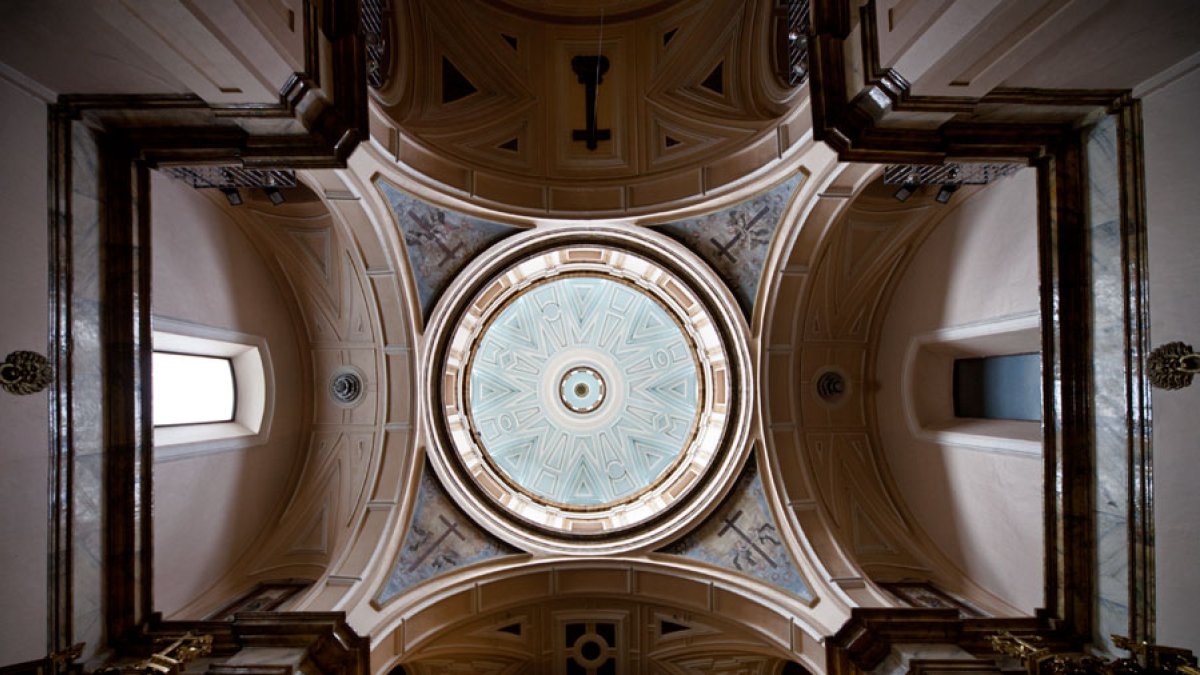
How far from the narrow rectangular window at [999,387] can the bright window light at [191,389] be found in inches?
486

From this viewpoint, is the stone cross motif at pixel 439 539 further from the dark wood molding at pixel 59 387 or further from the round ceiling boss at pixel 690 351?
the dark wood molding at pixel 59 387

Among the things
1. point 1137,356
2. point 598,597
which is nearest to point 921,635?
point 1137,356

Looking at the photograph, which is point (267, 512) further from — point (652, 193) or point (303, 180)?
point (652, 193)

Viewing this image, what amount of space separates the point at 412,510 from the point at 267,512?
8.20 feet

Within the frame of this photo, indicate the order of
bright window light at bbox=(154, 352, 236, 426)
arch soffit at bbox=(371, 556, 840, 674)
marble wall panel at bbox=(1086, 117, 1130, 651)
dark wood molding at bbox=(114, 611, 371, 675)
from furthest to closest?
arch soffit at bbox=(371, 556, 840, 674), bright window light at bbox=(154, 352, 236, 426), dark wood molding at bbox=(114, 611, 371, 675), marble wall panel at bbox=(1086, 117, 1130, 651)

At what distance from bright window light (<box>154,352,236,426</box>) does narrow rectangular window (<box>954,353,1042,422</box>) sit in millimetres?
12343

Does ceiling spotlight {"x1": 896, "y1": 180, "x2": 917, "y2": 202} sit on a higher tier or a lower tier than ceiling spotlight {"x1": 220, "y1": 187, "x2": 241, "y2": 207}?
higher

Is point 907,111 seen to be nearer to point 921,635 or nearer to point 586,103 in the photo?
point 586,103

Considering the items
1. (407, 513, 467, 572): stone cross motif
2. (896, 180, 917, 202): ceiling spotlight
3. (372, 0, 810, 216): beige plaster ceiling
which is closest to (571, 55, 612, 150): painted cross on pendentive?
(372, 0, 810, 216): beige plaster ceiling

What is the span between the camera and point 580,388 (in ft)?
59.7

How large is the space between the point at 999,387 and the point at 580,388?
10.5 m

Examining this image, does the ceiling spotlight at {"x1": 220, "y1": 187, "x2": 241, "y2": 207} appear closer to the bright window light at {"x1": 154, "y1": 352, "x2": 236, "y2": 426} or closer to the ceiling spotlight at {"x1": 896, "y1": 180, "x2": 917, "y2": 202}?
the bright window light at {"x1": 154, "y1": 352, "x2": 236, "y2": 426}

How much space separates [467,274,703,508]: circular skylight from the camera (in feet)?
59.1

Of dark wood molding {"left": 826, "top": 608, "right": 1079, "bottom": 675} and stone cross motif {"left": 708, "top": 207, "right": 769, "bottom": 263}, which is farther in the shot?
stone cross motif {"left": 708, "top": 207, "right": 769, "bottom": 263}
